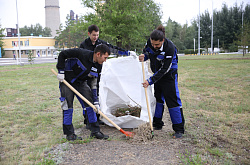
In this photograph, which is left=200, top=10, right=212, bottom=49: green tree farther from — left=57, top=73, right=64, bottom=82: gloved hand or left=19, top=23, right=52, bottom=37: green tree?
left=57, top=73, right=64, bottom=82: gloved hand

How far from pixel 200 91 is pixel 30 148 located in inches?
196

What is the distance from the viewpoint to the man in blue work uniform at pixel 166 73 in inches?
122

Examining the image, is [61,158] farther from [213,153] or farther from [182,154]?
[213,153]

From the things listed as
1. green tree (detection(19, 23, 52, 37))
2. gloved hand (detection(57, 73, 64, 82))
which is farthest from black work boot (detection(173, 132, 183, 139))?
green tree (detection(19, 23, 52, 37))

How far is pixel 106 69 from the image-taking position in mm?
3990

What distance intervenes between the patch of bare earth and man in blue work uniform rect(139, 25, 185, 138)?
1.02 feet

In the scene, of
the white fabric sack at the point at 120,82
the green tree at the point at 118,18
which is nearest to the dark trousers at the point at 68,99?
the white fabric sack at the point at 120,82

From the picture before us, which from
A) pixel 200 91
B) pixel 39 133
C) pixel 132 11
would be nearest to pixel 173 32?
pixel 132 11

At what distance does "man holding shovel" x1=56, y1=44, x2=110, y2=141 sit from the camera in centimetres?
297

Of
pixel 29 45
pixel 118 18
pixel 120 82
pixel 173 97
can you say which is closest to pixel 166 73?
pixel 173 97

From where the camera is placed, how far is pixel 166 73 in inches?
128

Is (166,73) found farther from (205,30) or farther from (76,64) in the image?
(205,30)

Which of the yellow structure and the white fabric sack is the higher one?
the yellow structure

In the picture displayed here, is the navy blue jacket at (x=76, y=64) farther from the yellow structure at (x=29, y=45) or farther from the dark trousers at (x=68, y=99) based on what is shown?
the yellow structure at (x=29, y=45)
